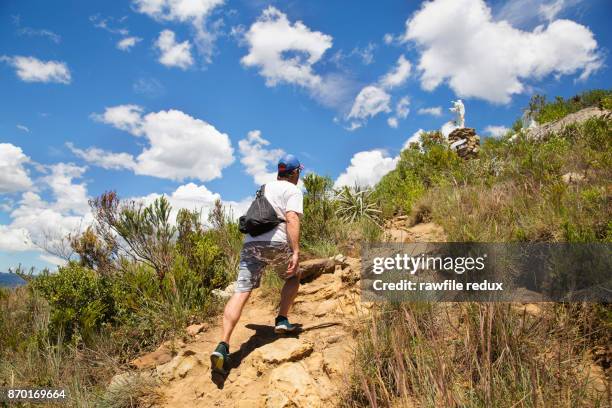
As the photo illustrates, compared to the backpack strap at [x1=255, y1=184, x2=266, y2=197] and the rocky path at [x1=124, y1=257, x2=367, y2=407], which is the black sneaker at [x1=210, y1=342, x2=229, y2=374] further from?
the backpack strap at [x1=255, y1=184, x2=266, y2=197]

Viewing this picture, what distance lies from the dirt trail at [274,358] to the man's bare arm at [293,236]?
690 millimetres

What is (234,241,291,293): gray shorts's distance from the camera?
4074 mm

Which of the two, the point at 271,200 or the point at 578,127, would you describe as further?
the point at 578,127

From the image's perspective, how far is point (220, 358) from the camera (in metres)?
3.61

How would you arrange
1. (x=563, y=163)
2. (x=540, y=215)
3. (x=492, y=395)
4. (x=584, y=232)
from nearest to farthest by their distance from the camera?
1. (x=492, y=395)
2. (x=584, y=232)
3. (x=540, y=215)
4. (x=563, y=163)

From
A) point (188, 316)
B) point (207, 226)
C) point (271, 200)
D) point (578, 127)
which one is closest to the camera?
point (271, 200)

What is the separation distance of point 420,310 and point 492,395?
116cm

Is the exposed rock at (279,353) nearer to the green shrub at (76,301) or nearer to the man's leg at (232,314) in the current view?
the man's leg at (232,314)

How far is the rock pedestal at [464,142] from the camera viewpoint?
16.8m

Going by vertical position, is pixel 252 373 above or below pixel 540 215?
below

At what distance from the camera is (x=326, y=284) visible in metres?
5.60

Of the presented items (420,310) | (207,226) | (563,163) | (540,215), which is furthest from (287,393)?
(563,163)

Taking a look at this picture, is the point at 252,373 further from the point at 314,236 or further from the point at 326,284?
the point at 314,236

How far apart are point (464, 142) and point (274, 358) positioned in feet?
54.6
